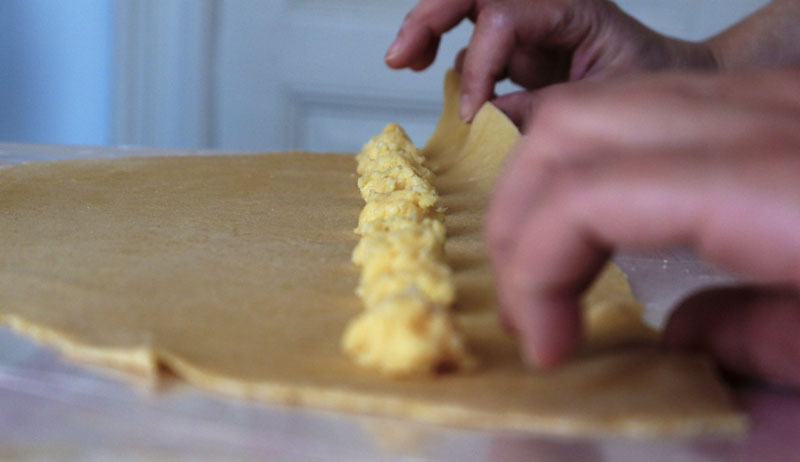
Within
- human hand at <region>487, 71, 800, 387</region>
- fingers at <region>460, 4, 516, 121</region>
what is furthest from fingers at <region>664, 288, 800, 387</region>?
fingers at <region>460, 4, 516, 121</region>

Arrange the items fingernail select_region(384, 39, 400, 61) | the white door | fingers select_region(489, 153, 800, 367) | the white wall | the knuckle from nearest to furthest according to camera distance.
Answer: fingers select_region(489, 153, 800, 367) < the knuckle < fingernail select_region(384, 39, 400, 61) < the white wall < the white door

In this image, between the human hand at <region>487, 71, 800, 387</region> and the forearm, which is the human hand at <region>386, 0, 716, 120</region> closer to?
the forearm

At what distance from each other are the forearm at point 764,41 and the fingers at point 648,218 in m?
1.13

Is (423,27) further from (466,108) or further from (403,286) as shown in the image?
(403,286)

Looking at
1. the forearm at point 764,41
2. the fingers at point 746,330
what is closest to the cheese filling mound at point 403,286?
the fingers at point 746,330

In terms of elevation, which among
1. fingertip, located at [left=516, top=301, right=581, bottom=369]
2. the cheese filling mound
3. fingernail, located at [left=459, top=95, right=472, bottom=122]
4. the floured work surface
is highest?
fingernail, located at [left=459, top=95, right=472, bottom=122]

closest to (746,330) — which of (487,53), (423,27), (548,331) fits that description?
(548,331)

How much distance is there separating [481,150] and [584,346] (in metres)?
0.66

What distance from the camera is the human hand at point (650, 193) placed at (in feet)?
1.35

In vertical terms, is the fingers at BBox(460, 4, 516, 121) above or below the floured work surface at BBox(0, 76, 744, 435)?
above

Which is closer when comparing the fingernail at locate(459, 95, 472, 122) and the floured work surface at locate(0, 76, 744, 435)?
the floured work surface at locate(0, 76, 744, 435)

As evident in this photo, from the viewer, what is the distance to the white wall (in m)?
2.49

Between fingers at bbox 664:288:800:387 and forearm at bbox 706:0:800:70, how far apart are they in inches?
40.3

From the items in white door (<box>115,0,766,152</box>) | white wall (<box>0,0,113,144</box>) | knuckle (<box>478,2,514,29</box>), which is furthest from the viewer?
white door (<box>115,0,766,152</box>)
